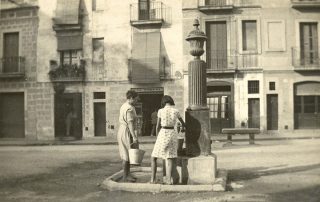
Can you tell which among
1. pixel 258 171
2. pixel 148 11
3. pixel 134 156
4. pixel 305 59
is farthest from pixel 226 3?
pixel 134 156

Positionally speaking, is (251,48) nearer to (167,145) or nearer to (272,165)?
(272,165)

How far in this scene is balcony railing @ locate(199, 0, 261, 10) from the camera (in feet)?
73.7

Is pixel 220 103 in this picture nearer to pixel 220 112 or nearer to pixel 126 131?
pixel 220 112

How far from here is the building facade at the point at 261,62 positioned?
1964 cm

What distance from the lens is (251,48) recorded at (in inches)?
878

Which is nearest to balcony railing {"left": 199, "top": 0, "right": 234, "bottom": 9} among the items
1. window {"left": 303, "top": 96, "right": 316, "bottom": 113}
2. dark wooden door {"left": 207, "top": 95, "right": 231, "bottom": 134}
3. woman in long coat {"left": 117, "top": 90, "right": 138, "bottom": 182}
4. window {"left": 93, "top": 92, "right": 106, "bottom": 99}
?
dark wooden door {"left": 207, "top": 95, "right": 231, "bottom": 134}

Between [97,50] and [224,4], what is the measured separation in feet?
24.1

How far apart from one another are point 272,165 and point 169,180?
3.76m

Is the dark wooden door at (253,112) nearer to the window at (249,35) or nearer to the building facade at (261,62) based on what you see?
the building facade at (261,62)

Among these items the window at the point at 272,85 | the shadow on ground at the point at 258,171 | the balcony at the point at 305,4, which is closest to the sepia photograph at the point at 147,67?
the balcony at the point at 305,4

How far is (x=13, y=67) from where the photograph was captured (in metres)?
22.1

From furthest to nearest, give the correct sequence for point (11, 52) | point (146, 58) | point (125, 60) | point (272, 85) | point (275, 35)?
point (125, 60) → point (146, 58) → point (11, 52) → point (272, 85) → point (275, 35)

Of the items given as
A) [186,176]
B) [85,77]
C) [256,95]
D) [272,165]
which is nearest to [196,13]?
[256,95]

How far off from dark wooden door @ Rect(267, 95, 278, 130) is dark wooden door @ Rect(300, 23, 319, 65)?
2.75m
